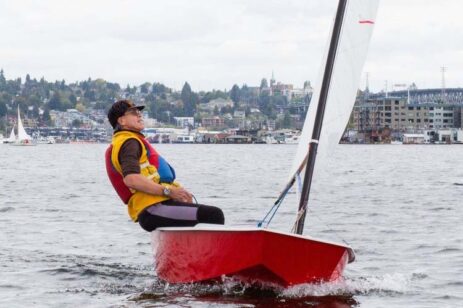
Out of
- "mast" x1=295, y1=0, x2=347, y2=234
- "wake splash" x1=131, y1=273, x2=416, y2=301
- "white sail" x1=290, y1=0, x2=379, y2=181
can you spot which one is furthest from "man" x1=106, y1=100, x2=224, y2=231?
"white sail" x1=290, y1=0, x2=379, y2=181

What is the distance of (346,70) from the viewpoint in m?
12.5

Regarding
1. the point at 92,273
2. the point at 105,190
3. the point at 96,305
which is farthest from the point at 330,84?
the point at 105,190

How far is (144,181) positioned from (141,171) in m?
0.31

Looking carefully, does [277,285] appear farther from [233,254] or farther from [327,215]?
[327,215]

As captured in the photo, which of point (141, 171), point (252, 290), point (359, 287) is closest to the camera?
point (252, 290)

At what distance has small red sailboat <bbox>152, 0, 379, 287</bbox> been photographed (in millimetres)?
11688

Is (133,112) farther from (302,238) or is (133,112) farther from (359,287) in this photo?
(359,287)

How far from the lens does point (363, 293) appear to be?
525 inches

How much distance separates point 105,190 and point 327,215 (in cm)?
1376

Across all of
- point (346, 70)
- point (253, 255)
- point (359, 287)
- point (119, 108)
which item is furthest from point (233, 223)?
point (253, 255)

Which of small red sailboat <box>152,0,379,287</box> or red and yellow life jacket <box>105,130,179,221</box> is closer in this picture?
small red sailboat <box>152,0,379,287</box>

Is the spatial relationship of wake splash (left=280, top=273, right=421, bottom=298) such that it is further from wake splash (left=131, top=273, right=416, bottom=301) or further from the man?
the man

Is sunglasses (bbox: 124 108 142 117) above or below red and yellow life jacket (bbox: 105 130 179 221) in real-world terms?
above

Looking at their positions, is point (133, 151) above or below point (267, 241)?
above
